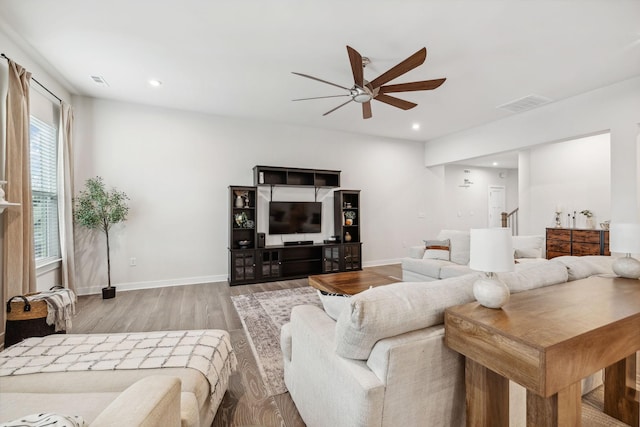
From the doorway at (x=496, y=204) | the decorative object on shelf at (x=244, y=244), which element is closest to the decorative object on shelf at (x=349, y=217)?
the decorative object on shelf at (x=244, y=244)

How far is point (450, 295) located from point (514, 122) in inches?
193

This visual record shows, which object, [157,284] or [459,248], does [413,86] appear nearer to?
[459,248]

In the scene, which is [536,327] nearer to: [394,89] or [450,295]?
[450,295]

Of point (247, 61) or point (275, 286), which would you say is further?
point (275, 286)

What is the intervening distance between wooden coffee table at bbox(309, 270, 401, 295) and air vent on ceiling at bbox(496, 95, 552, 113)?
3329mm

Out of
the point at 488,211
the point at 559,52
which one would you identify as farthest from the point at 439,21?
the point at 488,211

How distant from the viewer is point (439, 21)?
2570 mm

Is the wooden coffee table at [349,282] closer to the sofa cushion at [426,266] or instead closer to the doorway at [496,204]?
the sofa cushion at [426,266]

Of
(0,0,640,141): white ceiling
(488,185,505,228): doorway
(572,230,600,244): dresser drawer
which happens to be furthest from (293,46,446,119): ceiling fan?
(488,185,505,228): doorway

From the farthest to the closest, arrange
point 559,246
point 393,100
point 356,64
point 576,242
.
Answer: point 559,246 → point 576,242 → point 393,100 → point 356,64

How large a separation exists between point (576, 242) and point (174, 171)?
23.1 feet

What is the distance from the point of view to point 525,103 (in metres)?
4.36

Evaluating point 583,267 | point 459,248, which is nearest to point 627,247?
point 583,267

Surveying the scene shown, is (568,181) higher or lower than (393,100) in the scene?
lower
